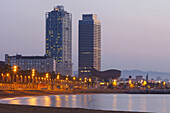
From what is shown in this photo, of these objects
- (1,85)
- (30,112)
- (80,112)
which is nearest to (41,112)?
(30,112)

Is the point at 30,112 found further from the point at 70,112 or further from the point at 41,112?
the point at 70,112

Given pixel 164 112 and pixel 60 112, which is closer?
pixel 60 112

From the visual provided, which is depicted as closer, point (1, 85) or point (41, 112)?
point (41, 112)

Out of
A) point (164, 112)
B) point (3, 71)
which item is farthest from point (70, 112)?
point (3, 71)

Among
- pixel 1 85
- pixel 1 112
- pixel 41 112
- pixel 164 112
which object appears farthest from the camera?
pixel 1 85

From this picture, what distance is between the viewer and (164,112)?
76562mm

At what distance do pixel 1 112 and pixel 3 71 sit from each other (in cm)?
15314

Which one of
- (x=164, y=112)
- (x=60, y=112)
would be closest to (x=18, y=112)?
(x=60, y=112)

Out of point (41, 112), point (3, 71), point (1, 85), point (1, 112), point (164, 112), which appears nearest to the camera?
point (1, 112)

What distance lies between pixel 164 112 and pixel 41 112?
112 ft

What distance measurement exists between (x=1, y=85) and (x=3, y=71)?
3215 centimetres

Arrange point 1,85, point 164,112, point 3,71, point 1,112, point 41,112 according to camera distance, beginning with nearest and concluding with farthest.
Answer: point 1,112 < point 41,112 < point 164,112 < point 1,85 < point 3,71

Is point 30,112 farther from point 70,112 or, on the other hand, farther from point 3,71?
point 3,71

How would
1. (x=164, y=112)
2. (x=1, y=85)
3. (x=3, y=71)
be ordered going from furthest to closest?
(x=3, y=71), (x=1, y=85), (x=164, y=112)
